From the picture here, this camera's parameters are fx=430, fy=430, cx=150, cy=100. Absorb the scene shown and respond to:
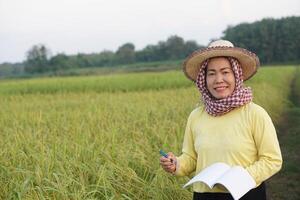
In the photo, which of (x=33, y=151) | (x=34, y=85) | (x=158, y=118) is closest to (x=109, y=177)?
(x=33, y=151)

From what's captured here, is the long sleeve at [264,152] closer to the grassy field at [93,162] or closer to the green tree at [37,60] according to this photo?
the grassy field at [93,162]

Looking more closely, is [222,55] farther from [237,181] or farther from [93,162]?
[93,162]

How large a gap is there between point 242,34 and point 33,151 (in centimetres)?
7623

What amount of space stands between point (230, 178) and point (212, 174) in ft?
0.26

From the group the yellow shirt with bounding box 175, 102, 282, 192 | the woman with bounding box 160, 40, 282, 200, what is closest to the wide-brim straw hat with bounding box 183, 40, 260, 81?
the woman with bounding box 160, 40, 282, 200

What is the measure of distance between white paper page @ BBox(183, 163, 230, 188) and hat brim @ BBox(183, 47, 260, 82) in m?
0.54

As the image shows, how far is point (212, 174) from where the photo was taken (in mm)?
1872

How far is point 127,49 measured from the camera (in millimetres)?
75188

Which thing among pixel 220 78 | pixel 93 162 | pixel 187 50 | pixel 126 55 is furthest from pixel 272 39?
pixel 220 78

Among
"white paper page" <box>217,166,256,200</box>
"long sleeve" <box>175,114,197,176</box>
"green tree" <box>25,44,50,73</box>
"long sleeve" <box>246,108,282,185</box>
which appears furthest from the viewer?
"green tree" <box>25,44,50,73</box>

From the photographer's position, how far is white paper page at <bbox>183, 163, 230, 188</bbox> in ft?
6.05

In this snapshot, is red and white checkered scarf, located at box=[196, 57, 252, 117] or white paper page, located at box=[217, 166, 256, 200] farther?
red and white checkered scarf, located at box=[196, 57, 252, 117]

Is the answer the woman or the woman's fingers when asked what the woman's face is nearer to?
the woman

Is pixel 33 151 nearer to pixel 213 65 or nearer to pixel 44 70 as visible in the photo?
pixel 213 65
